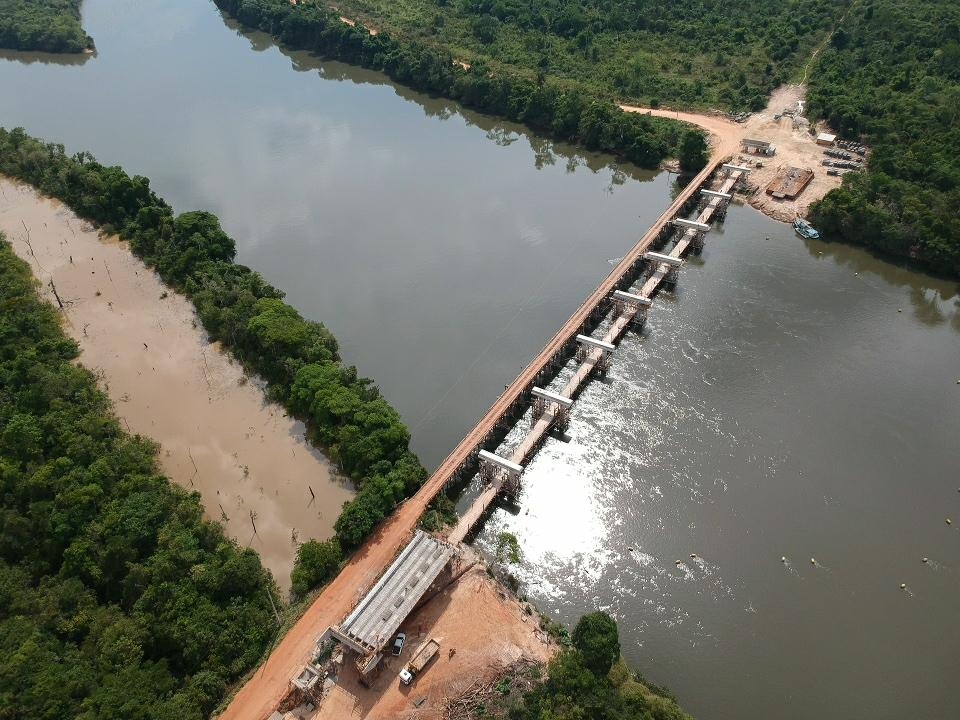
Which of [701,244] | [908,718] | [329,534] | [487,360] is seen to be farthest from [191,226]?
[908,718]

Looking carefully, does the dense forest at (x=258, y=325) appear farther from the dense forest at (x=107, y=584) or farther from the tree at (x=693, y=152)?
the tree at (x=693, y=152)

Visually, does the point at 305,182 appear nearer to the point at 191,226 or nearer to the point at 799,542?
the point at 191,226

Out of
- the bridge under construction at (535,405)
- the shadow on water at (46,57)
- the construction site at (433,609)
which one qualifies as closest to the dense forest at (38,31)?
the shadow on water at (46,57)

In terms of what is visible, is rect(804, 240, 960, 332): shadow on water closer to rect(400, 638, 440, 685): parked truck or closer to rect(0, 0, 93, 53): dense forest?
rect(400, 638, 440, 685): parked truck

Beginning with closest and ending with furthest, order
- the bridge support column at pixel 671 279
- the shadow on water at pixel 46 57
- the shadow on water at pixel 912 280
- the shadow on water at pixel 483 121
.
Result: the shadow on water at pixel 912 280 < the bridge support column at pixel 671 279 < the shadow on water at pixel 483 121 < the shadow on water at pixel 46 57

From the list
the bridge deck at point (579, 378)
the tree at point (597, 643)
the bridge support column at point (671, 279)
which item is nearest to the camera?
the tree at point (597, 643)

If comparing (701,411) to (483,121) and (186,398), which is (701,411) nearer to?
Result: (186,398)
